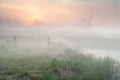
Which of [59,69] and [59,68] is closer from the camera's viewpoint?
[59,69]

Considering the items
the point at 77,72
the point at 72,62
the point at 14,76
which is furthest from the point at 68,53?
the point at 14,76

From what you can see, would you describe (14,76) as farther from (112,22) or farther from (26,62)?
(112,22)

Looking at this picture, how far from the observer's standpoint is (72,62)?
11.5 metres

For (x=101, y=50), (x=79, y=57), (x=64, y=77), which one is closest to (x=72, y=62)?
(x=79, y=57)

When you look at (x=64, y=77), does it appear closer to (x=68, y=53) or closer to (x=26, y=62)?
(x=26, y=62)

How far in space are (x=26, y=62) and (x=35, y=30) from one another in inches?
259

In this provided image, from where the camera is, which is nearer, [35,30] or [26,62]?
[26,62]

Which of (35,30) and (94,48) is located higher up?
(35,30)

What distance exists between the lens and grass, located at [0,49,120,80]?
9062 millimetres

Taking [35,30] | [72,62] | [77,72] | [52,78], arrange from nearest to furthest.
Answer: [52,78] < [77,72] < [72,62] < [35,30]

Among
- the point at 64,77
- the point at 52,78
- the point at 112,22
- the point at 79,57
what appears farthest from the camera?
the point at 112,22

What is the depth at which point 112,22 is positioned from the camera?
1945 centimetres

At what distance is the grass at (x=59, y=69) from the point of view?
9062 millimetres

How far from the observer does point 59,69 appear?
10.1 meters
